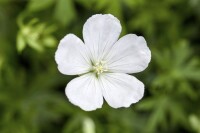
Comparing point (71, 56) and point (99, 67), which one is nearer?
point (71, 56)

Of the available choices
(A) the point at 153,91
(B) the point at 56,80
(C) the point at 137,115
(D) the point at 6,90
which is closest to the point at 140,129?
(C) the point at 137,115

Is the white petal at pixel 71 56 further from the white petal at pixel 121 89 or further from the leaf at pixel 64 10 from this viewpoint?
the leaf at pixel 64 10

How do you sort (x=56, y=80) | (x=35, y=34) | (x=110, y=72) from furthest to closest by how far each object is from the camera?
(x=56, y=80) < (x=35, y=34) < (x=110, y=72)

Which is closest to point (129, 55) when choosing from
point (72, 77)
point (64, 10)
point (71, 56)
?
point (71, 56)

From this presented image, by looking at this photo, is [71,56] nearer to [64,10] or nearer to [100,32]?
[100,32]

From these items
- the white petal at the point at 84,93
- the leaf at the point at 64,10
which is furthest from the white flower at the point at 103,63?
the leaf at the point at 64,10

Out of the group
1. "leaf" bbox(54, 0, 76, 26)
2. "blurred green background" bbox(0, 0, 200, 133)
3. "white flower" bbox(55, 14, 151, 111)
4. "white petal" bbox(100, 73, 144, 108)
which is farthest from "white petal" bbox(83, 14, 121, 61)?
"leaf" bbox(54, 0, 76, 26)

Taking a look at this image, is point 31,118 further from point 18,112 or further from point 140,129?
point 140,129
